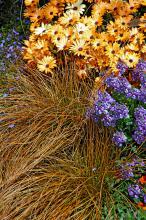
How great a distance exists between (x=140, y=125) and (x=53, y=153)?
0.65 meters

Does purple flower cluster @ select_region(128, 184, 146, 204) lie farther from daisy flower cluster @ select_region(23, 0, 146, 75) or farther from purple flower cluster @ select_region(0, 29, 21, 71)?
purple flower cluster @ select_region(0, 29, 21, 71)

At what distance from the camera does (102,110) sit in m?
Answer: 2.98

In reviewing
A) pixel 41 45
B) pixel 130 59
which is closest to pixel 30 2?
pixel 41 45

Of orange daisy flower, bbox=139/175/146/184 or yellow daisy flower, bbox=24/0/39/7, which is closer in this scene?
orange daisy flower, bbox=139/175/146/184

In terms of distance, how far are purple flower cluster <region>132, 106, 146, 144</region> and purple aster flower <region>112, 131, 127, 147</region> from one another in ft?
0.28

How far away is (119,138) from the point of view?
9.87 ft

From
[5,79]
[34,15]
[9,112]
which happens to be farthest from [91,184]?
[34,15]

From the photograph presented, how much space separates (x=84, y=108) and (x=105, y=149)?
1.34 ft

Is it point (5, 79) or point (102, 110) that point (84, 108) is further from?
point (5, 79)

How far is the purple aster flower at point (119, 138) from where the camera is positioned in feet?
9.85

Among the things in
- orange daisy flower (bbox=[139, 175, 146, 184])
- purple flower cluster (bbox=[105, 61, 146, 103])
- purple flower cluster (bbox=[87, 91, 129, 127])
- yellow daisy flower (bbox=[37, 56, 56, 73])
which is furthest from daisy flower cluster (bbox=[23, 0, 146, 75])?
orange daisy flower (bbox=[139, 175, 146, 184])

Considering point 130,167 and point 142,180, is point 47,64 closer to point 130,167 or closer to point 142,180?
point 130,167

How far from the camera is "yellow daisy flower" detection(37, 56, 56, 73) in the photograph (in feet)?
12.0

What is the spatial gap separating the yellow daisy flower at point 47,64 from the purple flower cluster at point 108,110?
0.72m
